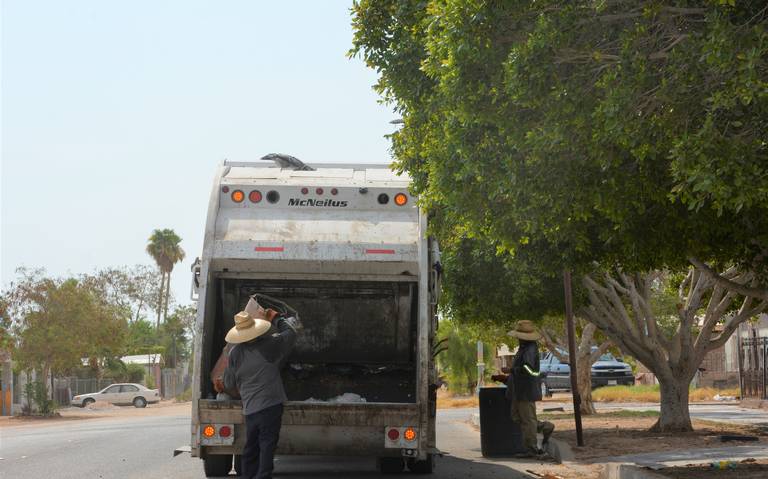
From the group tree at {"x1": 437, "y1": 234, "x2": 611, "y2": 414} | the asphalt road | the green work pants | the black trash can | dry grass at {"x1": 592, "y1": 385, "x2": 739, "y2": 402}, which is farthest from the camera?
dry grass at {"x1": 592, "y1": 385, "x2": 739, "y2": 402}

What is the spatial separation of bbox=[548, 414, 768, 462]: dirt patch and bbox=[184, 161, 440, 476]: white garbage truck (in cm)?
319

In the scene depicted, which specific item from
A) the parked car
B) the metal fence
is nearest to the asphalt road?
the metal fence

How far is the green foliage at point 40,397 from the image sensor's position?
40.6m

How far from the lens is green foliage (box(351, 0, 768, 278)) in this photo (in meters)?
7.70

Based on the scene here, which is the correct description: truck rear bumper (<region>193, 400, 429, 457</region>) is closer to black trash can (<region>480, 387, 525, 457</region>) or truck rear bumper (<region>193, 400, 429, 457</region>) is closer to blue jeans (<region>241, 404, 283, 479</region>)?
blue jeans (<region>241, 404, 283, 479</region>)

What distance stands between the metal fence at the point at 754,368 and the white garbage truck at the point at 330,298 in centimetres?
1536

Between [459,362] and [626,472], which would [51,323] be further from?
[626,472]

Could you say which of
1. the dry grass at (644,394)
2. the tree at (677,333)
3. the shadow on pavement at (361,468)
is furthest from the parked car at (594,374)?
the shadow on pavement at (361,468)

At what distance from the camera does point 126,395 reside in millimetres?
54094

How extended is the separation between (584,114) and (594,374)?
3668 centimetres

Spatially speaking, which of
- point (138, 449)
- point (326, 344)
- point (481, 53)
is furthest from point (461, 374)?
point (481, 53)

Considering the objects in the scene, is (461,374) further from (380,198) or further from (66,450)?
(380,198)

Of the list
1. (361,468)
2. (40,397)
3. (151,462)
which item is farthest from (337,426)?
(40,397)

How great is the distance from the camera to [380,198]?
36.6ft
